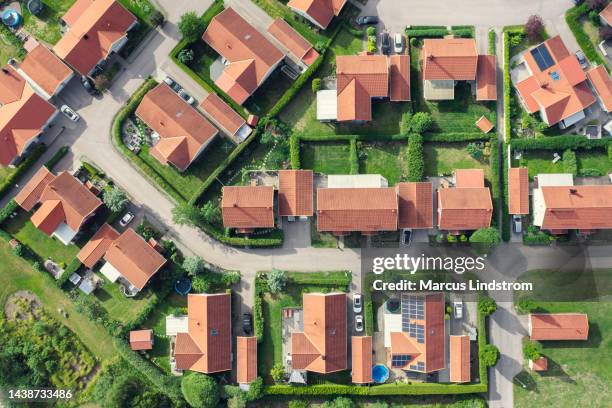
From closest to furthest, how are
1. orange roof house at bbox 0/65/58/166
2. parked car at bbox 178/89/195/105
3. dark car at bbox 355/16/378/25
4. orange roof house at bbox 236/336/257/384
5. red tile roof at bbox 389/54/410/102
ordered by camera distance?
1. orange roof house at bbox 236/336/257/384
2. red tile roof at bbox 389/54/410/102
3. orange roof house at bbox 0/65/58/166
4. dark car at bbox 355/16/378/25
5. parked car at bbox 178/89/195/105

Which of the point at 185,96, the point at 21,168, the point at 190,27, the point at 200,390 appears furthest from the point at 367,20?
the point at 200,390

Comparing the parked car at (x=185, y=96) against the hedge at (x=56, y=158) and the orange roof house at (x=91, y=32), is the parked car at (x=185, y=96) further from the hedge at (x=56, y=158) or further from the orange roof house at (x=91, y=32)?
the hedge at (x=56, y=158)

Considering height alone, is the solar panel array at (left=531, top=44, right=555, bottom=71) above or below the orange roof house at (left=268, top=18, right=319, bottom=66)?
above

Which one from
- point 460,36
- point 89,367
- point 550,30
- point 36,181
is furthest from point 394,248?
point 36,181

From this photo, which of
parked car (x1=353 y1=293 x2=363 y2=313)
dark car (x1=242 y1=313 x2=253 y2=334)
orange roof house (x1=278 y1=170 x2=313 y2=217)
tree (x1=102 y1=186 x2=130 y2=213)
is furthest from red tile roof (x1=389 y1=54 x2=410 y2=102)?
tree (x1=102 y1=186 x2=130 y2=213)

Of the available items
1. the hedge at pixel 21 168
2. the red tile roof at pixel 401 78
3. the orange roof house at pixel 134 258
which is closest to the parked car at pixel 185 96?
the orange roof house at pixel 134 258

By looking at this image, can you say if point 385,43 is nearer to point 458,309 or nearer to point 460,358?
point 458,309

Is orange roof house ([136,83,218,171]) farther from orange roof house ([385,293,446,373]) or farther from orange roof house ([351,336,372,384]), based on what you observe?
orange roof house ([385,293,446,373])
